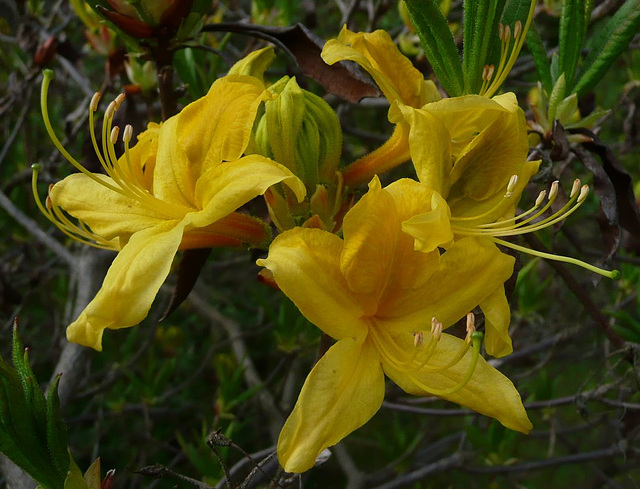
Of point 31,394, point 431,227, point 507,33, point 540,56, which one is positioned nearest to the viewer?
point 431,227

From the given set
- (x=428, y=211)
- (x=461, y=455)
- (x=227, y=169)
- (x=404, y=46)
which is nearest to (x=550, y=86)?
(x=428, y=211)

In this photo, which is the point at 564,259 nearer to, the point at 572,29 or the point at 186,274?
the point at 572,29

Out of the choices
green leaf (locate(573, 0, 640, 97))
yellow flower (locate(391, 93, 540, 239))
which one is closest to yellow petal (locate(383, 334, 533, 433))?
yellow flower (locate(391, 93, 540, 239))

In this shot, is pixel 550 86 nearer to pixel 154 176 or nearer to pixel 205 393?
pixel 154 176

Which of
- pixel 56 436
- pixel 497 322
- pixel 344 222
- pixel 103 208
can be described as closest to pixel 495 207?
pixel 497 322

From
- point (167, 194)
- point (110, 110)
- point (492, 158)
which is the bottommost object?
point (492, 158)

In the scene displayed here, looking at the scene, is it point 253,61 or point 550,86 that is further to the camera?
point 550,86
